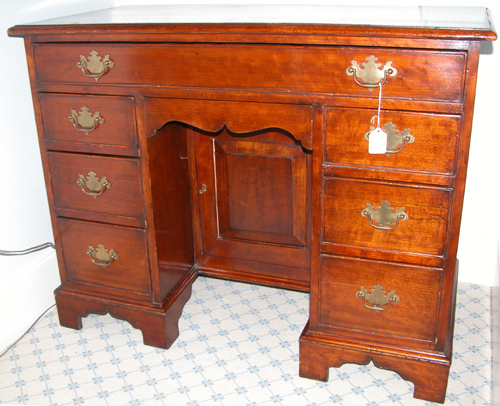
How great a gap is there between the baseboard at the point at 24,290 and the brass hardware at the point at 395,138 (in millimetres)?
1199

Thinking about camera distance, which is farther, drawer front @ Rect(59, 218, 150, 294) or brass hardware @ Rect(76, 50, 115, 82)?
drawer front @ Rect(59, 218, 150, 294)

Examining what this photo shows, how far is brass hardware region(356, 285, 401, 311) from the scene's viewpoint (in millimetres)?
1432

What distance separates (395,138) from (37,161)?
1.20 metres

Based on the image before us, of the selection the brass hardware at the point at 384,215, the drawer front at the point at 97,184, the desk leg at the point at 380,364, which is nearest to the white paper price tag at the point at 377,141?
the brass hardware at the point at 384,215

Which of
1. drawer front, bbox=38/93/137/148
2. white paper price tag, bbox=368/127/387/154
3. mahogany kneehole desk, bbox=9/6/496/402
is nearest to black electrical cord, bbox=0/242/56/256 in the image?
mahogany kneehole desk, bbox=9/6/496/402

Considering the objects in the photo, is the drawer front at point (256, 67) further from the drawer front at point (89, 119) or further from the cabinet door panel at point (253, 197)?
the cabinet door panel at point (253, 197)

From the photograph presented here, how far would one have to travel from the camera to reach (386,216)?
136 cm

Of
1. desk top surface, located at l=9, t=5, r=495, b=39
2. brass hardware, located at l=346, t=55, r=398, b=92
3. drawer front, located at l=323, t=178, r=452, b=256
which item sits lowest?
drawer front, located at l=323, t=178, r=452, b=256

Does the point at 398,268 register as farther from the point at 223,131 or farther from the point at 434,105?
the point at 223,131

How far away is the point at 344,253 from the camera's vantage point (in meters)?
1.44

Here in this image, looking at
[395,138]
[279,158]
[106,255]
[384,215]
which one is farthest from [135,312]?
[395,138]

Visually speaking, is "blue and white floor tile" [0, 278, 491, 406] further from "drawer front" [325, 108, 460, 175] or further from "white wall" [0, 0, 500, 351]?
"drawer front" [325, 108, 460, 175]

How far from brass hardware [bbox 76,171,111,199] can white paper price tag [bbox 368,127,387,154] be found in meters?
0.76

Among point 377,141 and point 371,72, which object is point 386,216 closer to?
point 377,141
